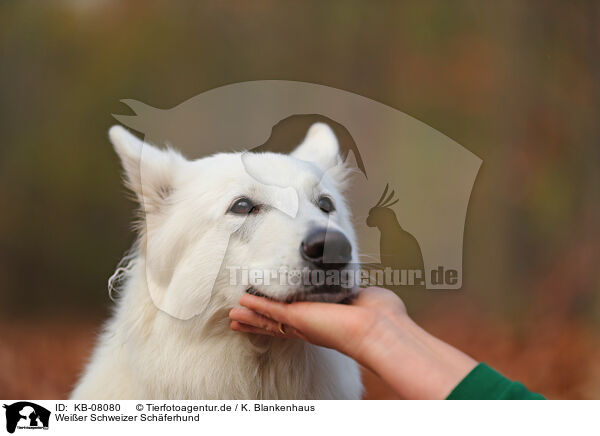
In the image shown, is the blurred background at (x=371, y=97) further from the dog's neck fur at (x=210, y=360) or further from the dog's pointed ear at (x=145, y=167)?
the dog's neck fur at (x=210, y=360)

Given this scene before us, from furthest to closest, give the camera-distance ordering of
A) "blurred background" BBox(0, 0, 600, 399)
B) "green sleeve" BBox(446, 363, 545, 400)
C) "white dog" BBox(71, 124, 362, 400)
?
"blurred background" BBox(0, 0, 600, 399), "white dog" BBox(71, 124, 362, 400), "green sleeve" BBox(446, 363, 545, 400)

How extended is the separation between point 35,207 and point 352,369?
1621mm

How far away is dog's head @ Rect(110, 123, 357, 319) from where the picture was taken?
1359 mm

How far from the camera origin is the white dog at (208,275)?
1.54 metres

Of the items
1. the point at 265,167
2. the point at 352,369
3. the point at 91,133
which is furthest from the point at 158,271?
the point at 91,133

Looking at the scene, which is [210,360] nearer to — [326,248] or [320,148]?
[326,248]

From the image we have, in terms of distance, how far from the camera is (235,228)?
5.06ft

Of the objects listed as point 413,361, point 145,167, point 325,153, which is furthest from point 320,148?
point 413,361

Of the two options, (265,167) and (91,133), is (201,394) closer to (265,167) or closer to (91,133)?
(265,167)

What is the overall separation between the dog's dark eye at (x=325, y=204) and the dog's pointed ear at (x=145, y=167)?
507mm

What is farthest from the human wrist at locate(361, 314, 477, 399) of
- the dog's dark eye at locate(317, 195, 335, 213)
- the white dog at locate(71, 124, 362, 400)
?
the dog's dark eye at locate(317, 195, 335, 213)

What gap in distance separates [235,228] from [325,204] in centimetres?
31

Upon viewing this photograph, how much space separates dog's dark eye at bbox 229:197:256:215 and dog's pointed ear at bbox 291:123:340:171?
1.28 ft
